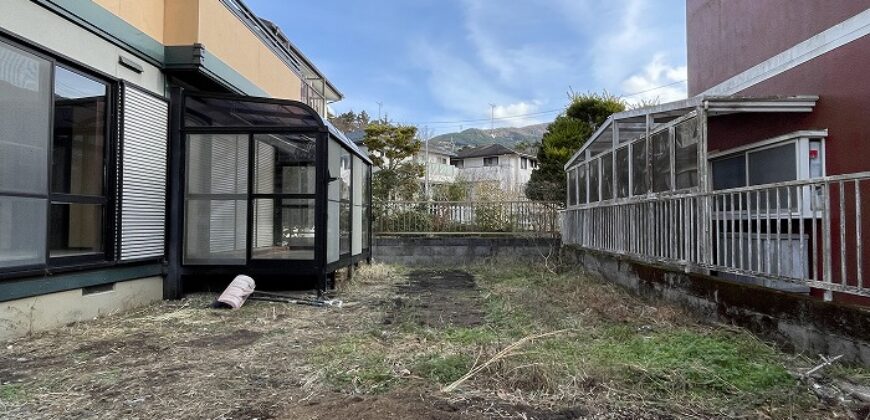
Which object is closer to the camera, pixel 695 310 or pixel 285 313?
pixel 695 310

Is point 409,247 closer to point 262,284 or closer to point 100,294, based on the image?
point 262,284

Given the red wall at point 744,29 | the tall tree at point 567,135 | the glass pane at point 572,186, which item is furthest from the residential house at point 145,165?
the tall tree at point 567,135

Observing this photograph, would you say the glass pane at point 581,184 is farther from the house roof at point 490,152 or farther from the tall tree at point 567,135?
the house roof at point 490,152

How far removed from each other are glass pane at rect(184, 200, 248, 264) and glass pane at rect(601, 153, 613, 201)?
5.36 m

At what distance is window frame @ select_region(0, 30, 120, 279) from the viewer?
4168mm

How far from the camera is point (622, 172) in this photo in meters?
7.44

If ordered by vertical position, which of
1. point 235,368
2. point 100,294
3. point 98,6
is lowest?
point 235,368

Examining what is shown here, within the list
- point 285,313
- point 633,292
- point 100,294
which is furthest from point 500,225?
point 100,294

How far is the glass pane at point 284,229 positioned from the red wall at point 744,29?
6212 mm

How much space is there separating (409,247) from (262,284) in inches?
204

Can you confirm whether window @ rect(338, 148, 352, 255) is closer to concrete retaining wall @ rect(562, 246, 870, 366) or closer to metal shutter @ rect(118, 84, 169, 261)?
metal shutter @ rect(118, 84, 169, 261)

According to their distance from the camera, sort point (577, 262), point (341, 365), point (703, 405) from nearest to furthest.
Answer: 1. point (703, 405)
2. point (341, 365)
3. point (577, 262)

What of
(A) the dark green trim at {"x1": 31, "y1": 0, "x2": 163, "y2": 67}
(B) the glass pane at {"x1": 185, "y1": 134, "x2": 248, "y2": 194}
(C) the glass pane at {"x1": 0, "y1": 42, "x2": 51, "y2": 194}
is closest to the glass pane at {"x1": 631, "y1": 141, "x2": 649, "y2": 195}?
(B) the glass pane at {"x1": 185, "y1": 134, "x2": 248, "y2": 194}

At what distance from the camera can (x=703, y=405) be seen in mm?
2830
